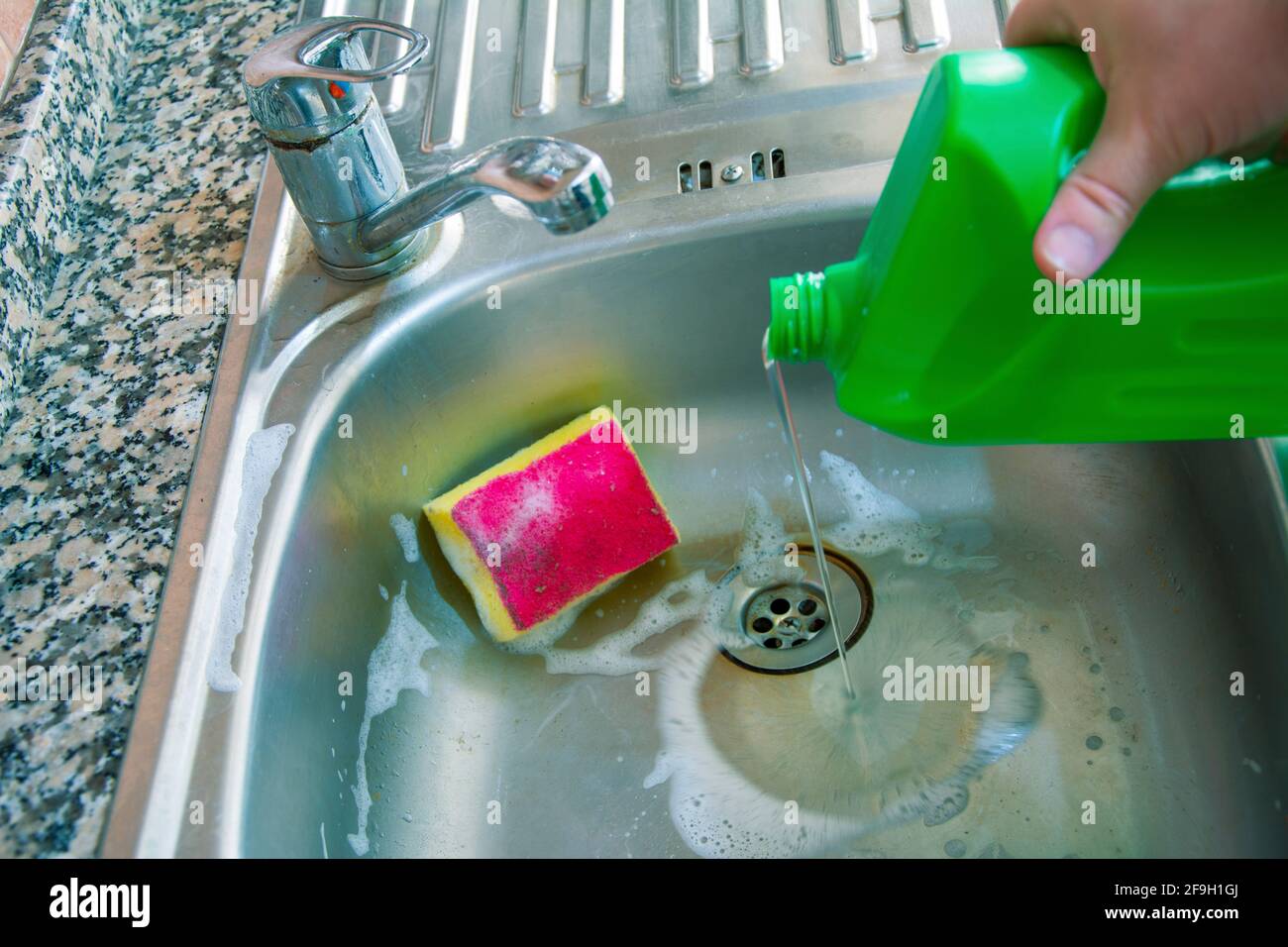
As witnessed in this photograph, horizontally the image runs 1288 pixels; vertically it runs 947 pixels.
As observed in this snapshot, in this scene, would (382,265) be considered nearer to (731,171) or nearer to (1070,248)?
(731,171)

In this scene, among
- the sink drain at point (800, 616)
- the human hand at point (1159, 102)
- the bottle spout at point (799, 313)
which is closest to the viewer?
the human hand at point (1159, 102)

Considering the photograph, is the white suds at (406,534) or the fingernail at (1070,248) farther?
the white suds at (406,534)

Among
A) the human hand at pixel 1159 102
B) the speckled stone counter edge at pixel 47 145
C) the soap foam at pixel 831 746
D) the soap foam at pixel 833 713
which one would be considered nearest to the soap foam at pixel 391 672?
the soap foam at pixel 833 713

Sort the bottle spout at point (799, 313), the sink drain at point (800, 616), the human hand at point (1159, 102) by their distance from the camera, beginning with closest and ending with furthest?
the human hand at point (1159, 102) < the bottle spout at point (799, 313) < the sink drain at point (800, 616)

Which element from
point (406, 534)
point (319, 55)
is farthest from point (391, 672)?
point (319, 55)

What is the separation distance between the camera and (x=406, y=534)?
2.92 feet

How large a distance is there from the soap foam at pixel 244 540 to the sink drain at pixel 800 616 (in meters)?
0.41

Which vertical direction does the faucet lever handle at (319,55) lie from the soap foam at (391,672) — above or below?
above

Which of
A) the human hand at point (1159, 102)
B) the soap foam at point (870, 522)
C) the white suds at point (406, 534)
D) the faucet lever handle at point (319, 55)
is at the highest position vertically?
the faucet lever handle at point (319, 55)

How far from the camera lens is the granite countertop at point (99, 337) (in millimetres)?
637

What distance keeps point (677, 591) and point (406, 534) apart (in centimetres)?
24

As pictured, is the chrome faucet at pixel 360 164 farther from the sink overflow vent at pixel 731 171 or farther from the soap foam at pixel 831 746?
the soap foam at pixel 831 746

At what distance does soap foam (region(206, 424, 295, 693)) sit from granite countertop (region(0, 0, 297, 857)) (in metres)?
0.04
